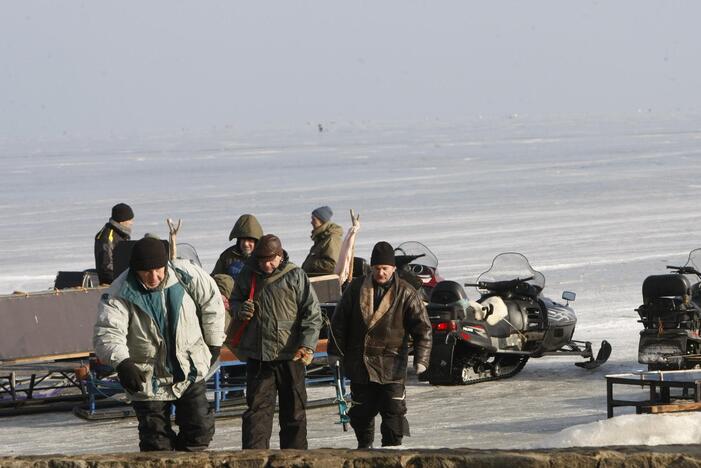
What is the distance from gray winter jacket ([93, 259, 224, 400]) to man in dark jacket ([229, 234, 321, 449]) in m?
1.00

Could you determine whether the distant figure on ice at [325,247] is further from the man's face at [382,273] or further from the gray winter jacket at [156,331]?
the gray winter jacket at [156,331]

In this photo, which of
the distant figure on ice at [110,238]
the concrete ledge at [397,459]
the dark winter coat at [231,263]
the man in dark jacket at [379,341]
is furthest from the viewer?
the distant figure on ice at [110,238]

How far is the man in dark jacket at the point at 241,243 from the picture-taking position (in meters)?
9.40

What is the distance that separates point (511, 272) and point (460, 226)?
14.3 metres

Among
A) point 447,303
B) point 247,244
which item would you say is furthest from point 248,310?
point 447,303

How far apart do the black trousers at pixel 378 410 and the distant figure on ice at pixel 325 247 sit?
4207 mm

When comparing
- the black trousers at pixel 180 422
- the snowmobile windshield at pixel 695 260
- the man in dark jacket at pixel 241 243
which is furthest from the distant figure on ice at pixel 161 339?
the snowmobile windshield at pixel 695 260

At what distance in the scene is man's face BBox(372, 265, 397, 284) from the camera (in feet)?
25.3

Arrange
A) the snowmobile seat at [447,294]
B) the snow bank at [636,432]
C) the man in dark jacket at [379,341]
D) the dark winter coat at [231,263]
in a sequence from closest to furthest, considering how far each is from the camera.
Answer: the snow bank at [636,432] < the man in dark jacket at [379,341] < the dark winter coat at [231,263] < the snowmobile seat at [447,294]

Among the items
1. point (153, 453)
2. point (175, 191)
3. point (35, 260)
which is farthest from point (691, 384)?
point (175, 191)

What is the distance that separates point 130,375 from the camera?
20.9 feet

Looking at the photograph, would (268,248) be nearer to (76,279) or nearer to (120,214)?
(120,214)

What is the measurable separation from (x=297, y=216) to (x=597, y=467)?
24.4 metres

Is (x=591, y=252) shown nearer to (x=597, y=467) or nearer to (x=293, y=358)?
(x=293, y=358)
